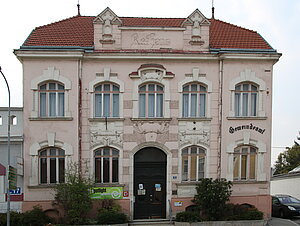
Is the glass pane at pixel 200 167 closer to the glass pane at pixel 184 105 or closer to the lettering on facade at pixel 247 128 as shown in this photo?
the lettering on facade at pixel 247 128

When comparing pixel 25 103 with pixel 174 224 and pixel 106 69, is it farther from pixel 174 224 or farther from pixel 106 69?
pixel 174 224

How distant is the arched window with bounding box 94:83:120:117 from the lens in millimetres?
15570

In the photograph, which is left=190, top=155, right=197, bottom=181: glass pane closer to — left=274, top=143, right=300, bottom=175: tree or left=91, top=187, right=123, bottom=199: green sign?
left=91, top=187, right=123, bottom=199: green sign

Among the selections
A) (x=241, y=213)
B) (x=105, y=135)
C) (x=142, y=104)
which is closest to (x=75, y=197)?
(x=105, y=135)

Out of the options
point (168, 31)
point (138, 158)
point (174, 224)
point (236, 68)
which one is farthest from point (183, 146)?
point (168, 31)

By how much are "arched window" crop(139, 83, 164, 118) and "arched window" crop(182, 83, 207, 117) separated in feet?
3.90

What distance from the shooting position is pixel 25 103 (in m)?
15.0

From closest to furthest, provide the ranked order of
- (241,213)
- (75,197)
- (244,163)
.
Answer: (75,197)
(241,213)
(244,163)

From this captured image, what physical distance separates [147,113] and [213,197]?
5.14 metres

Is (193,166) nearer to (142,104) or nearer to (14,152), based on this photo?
(142,104)

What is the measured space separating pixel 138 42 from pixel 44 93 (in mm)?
5315

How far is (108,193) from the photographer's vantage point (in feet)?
50.2

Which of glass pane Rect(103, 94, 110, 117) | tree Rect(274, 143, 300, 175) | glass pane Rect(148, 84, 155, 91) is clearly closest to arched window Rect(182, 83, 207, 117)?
glass pane Rect(148, 84, 155, 91)

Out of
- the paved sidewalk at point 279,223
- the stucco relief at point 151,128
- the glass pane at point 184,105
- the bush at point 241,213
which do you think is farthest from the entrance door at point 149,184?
the paved sidewalk at point 279,223
